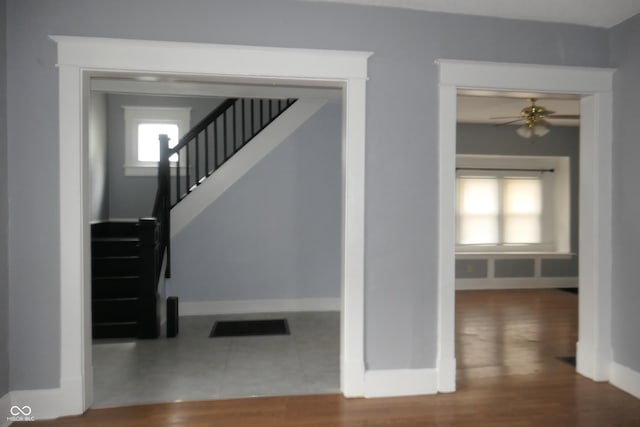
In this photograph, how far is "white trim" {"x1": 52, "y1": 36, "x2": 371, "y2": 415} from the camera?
2654mm

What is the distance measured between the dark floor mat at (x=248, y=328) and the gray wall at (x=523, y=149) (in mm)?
3592

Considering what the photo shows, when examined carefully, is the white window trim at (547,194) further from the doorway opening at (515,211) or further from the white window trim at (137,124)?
the white window trim at (137,124)

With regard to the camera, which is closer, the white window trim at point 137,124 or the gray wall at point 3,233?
the gray wall at point 3,233

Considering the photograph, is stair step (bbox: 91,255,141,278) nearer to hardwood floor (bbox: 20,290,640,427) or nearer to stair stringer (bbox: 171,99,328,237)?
stair stringer (bbox: 171,99,328,237)

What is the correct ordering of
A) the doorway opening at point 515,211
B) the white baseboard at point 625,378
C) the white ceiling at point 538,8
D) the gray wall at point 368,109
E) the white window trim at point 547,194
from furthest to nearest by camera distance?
1. the white window trim at point 547,194
2. the doorway opening at point 515,211
3. the white baseboard at point 625,378
4. the white ceiling at point 538,8
5. the gray wall at point 368,109

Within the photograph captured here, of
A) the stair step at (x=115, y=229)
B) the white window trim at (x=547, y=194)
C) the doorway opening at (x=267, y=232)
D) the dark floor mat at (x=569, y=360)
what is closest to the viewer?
the dark floor mat at (x=569, y=360)

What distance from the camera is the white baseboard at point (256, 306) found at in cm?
520

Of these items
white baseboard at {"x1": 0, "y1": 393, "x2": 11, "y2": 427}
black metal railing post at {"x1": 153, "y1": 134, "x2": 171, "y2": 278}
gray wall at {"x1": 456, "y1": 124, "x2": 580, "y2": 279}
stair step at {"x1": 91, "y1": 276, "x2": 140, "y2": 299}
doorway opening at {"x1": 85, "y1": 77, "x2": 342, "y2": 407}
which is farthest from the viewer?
gray wall at {"x1": 456, "y1": 124, "x2": 580, "y2": 279}

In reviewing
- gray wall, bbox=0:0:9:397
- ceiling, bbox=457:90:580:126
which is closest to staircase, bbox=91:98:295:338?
gray wall, bbox=0:0:9:397

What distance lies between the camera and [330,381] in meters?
3.20

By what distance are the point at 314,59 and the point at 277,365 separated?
8.04 feet

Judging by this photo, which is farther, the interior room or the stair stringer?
the stair stringer

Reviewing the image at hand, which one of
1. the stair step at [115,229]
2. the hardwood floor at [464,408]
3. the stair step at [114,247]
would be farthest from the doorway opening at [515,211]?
the stair step at [115,229]

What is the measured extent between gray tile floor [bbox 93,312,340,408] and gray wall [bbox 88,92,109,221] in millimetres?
2243
